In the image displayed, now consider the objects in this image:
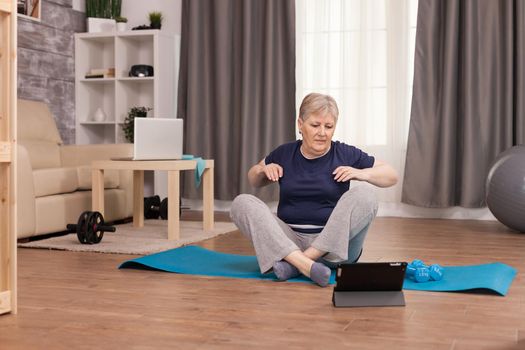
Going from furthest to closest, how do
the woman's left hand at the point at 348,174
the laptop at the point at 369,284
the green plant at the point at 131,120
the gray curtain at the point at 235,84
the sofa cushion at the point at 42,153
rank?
the green plant at the point at 131,120
the gray curtain at the point at 235,84
the sofa cushion at the point at 42,153
the woman's left hand at the point at 348,174
the laptop at the point at 369,284

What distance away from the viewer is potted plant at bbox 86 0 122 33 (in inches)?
262

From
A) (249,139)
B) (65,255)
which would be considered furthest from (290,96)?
(65,255)

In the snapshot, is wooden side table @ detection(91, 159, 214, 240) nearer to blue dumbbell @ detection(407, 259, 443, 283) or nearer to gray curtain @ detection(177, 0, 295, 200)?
gray curtain @ detection(177, 0, 295, 200)

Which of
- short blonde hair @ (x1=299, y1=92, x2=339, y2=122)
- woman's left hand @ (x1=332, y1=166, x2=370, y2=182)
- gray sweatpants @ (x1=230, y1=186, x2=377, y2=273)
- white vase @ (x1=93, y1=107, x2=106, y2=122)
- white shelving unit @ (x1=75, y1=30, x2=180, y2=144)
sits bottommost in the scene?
gray sweatpants @ (x1=230, y1=186, x2=377, y2=273)

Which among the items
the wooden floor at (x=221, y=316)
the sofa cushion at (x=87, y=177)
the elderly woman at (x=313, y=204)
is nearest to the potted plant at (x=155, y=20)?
the sofa cushion at (x=87, y=177)

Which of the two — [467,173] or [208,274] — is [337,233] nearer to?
[208,274]

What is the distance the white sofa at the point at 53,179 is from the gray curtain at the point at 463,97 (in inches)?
85.1

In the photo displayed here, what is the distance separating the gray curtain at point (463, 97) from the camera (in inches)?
221

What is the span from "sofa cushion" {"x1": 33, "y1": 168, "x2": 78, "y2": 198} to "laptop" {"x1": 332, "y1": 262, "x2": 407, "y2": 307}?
7.92 feet

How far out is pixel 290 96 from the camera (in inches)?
245

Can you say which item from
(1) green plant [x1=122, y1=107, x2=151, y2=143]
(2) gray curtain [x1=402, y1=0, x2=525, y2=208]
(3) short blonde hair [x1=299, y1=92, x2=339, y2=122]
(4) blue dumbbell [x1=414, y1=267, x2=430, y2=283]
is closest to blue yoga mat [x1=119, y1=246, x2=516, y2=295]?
(4) blue dumbbell [x1=414, y1=267, x2=430, y2=283]

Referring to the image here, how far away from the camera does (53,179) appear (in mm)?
4637

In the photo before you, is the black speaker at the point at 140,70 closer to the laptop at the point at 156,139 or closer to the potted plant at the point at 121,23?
the potted plant at the point at 121,23

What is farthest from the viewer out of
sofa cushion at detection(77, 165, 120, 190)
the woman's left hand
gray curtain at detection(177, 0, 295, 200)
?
gray curtain at detection(177, 0, 295, 200)
